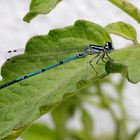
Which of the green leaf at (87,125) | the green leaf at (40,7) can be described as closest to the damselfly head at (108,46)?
the green leaf at (40,7)

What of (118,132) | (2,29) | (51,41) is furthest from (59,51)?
(2,29)

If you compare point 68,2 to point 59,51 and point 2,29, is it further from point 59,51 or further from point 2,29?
point 59,51

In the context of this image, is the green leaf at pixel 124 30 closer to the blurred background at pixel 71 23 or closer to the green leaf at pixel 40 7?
the green leaf at pixel 40 7

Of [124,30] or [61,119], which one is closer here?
[124,30]

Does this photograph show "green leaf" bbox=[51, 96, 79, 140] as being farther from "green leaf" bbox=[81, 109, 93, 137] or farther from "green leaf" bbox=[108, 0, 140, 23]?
"green leaf" bbox=[108, 0, 140, 23]

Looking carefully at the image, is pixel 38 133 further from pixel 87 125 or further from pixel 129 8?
pixel 129 8

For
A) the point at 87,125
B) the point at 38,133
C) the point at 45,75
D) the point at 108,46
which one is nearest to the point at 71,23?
the point at 87,125
